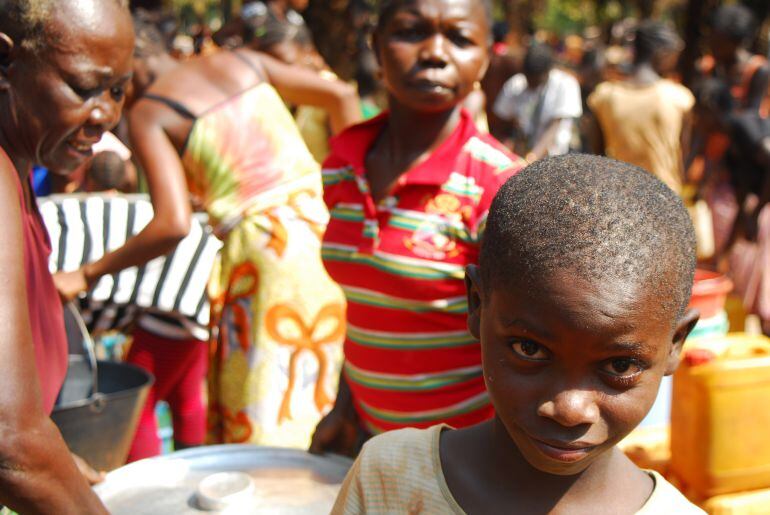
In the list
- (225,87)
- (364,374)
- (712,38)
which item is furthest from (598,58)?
(364,374)

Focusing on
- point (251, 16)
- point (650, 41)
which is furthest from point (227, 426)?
point (650, 41)

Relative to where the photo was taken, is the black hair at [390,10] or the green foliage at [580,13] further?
the green foliage at [580,13]

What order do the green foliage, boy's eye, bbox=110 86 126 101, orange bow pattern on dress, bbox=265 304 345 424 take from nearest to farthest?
boy's eye, bbox=110 86 126 101 < orange bow pattern on dress, bbox=265 304 345 424 < the green foliage

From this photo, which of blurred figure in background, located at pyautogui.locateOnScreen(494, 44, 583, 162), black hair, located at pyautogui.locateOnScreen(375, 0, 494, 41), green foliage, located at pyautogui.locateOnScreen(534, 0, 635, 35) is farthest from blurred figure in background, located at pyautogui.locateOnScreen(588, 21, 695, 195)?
green foliage, located at pyautogui.locateOnScreen(534, 0, 635, 35)

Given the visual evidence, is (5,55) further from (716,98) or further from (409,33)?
(716,98)

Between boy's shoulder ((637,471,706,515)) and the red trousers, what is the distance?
2.21 m

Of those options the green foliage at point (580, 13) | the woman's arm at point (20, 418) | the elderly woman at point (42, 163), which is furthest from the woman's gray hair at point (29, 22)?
the green foliage at point (580, 13)

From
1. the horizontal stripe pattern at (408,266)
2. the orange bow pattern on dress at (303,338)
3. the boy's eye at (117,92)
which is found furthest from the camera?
the orange bow pattern on dress at (303,338)

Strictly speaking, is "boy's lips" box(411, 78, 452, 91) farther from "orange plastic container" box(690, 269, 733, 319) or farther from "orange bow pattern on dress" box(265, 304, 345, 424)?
"orange plastic container" box(690, 269, 733, 319)

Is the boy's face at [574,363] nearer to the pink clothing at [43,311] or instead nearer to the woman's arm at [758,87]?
the pink clothing at [43,311]

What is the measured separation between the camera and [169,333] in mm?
Answer: 3098

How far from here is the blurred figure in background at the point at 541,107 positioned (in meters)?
6.89

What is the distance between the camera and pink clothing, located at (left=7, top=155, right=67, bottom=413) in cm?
152

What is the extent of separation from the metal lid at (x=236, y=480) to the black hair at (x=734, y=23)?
16.5 ft
